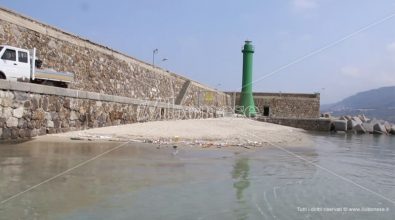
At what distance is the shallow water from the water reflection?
0.04 feet

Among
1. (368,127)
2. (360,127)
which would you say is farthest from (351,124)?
(368,127)

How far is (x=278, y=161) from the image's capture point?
413 inches

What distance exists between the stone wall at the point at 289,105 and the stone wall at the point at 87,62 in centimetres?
2891

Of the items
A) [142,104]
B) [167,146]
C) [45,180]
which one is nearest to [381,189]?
[45,180]

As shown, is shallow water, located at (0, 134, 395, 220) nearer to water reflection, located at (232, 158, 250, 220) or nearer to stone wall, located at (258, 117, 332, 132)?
water reflection, located at (232, 158, 250, 220)

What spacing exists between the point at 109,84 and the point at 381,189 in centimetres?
1541

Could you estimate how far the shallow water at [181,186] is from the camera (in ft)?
17.9

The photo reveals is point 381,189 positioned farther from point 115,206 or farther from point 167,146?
point 167,146

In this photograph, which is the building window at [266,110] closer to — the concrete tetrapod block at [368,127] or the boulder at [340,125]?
the boulder at [340,125]

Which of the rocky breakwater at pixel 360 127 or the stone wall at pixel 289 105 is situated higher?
the stone wall at pixel 289 105

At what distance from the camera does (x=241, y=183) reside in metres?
7.41

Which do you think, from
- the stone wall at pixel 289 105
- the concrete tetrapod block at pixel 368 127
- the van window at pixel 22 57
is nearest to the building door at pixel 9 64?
the van window at pixel 22 57

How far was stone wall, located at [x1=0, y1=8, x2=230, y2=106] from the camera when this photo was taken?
1548cm

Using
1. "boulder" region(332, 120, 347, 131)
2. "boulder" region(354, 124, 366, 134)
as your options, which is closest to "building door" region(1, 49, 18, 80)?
"boulder" region(332, 120, 347, 131)
